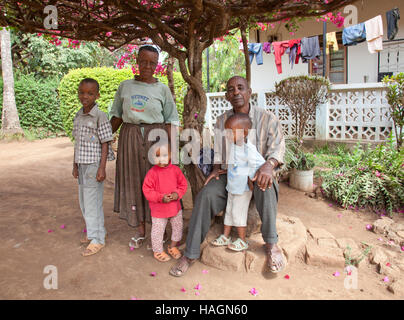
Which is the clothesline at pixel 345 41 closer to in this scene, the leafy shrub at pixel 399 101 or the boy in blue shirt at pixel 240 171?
the leafy shrub at pixel 399 101

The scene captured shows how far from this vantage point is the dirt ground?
2.56m

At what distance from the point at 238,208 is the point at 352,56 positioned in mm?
8921

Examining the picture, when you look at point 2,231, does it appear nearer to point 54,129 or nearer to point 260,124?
point 260,124

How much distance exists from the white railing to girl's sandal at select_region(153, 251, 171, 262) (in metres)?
5.50

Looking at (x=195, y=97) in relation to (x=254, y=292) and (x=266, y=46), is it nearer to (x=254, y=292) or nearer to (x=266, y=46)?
(x=254, y=292)

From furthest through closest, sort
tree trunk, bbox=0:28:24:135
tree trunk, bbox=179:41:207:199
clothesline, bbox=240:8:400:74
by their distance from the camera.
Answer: tree trunk, bbox=0:28:24:135 → clothesline, bbox=240:8:400:74 → tree trunk, bbox=179:41:207:199

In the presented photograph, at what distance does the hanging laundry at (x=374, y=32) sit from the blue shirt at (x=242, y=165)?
6742 mm

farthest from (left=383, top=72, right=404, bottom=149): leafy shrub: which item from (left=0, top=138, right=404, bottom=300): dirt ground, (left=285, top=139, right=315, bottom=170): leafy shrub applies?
(left=0, top=138, right=404, bottom=300): dirt ground

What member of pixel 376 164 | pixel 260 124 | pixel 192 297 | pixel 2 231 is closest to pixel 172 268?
pixel 192 297

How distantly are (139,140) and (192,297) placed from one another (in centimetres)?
152

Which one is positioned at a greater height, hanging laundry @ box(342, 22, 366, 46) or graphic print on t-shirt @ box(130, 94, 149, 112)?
hanging laundry @ box(342, 22, 366, 46)

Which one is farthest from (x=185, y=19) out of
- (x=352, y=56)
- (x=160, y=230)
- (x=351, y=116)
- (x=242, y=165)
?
(x=352, y=56)

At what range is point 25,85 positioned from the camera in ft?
42.9

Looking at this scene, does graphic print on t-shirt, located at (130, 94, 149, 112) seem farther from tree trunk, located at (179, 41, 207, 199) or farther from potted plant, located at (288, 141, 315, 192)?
potted plant, located at (288, 141, 315, 192)
